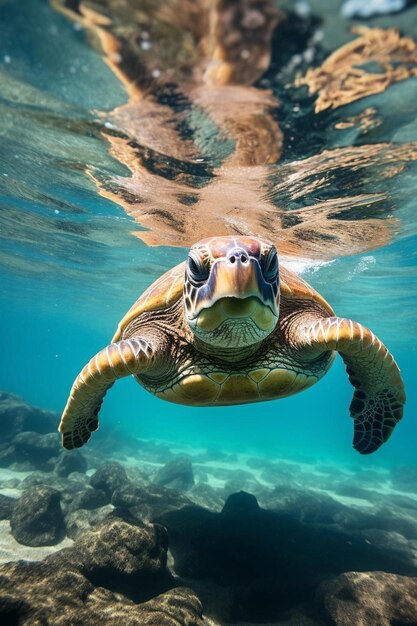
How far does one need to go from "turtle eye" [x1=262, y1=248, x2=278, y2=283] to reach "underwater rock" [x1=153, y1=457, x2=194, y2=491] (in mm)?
13079

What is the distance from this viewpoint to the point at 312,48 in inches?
180

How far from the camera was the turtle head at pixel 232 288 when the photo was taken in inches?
98.3

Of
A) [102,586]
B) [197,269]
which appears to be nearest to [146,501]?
[102,586]

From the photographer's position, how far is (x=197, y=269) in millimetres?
2768

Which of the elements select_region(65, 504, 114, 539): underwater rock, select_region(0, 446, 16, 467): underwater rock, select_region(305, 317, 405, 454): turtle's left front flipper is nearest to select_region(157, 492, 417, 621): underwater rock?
select_region(65, 504, 114, 539): underwater rock

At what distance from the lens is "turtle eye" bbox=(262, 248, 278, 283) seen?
2.69 meters

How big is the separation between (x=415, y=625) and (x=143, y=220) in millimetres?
11304

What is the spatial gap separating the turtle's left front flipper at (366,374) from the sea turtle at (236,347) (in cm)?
1

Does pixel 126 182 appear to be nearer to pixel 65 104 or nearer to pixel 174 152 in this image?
pixel 174 152

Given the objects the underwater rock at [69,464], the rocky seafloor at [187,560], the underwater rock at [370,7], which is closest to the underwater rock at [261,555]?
the rocky seafloor at [187,560]

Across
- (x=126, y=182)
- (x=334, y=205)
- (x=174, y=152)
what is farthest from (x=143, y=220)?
(x=334, y=205)

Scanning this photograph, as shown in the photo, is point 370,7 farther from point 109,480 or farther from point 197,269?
point 109,480

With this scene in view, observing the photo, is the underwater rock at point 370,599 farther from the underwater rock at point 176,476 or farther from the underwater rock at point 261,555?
the underwater rock at point 176,476

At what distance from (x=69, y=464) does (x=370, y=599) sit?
11.6 metres
